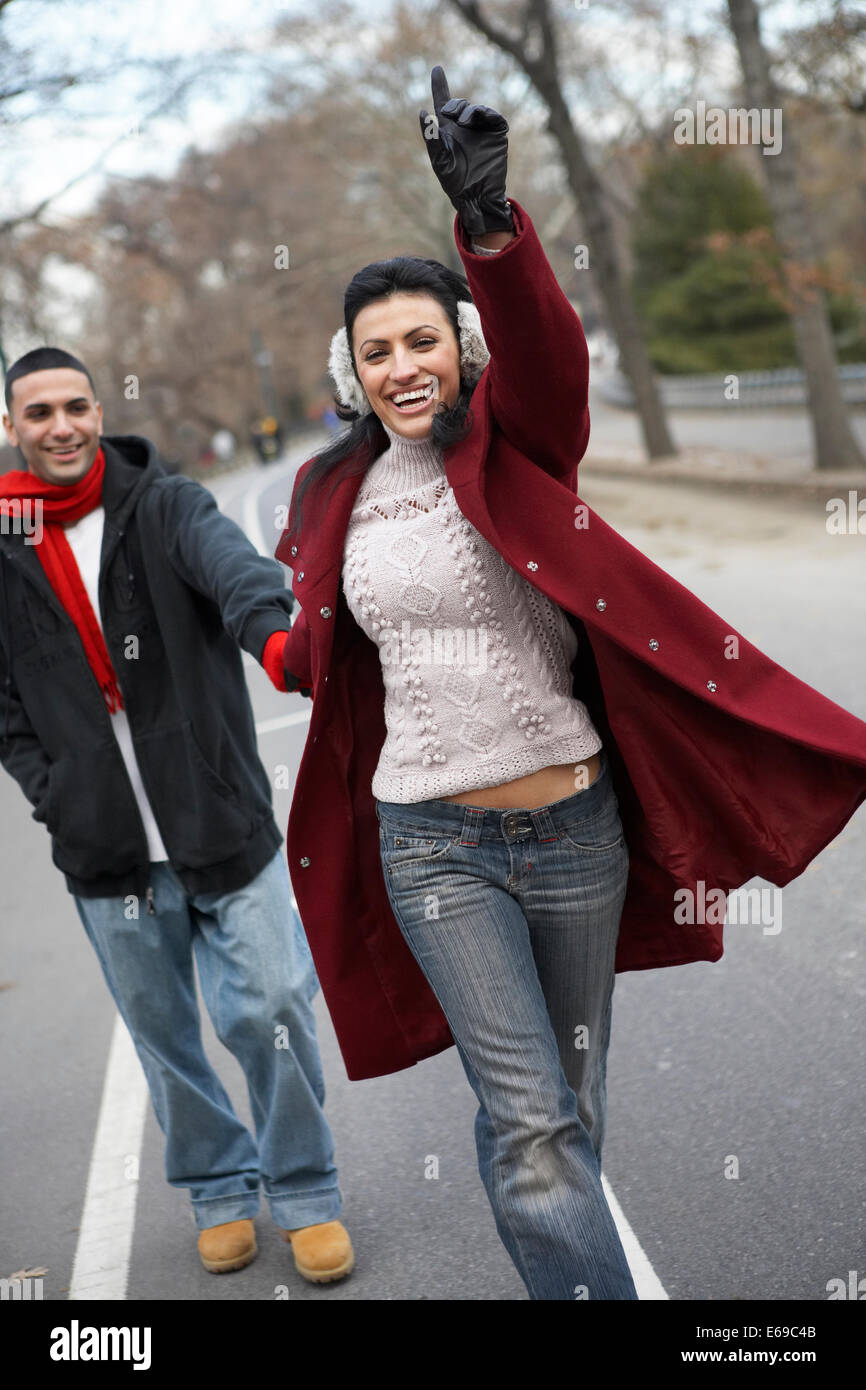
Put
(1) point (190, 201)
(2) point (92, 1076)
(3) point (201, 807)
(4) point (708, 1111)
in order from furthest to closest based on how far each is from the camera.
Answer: (1) point (190, 201)
(2) point (92, 1076)
(4) point (708, 1111)
(3) point (201, 807)

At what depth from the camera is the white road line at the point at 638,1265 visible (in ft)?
11.3

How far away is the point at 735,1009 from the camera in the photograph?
5.12 metres

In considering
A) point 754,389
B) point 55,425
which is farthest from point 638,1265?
point 754,389

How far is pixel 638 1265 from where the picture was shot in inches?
143

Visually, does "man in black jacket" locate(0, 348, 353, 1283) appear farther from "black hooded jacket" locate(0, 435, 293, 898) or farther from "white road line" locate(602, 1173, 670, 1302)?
"white road line" locate(602, 1173, 670, 1302)

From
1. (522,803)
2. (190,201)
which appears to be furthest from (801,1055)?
(190,201)

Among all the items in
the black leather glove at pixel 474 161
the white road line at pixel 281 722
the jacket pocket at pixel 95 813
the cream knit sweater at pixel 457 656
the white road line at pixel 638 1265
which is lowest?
the white road line at pixel 281 722

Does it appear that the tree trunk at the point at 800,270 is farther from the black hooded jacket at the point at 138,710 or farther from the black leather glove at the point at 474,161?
the black leather glove at the point at 474,161

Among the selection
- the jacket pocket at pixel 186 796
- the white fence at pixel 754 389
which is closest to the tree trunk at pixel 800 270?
the white fence at pixel 754 389

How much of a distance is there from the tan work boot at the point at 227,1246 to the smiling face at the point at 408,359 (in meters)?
2.19

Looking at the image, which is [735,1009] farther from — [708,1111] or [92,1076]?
[92,1076]

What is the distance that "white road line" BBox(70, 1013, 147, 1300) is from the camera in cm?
404
